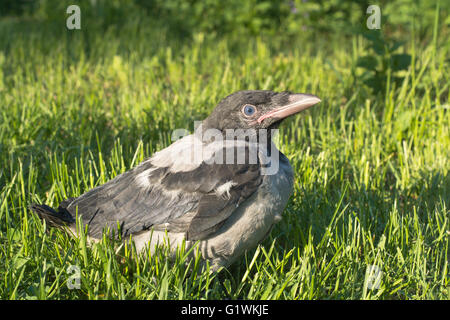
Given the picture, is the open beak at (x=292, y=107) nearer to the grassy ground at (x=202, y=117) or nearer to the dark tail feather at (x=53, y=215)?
the grassy ground at (x=202, y=117)

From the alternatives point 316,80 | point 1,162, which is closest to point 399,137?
point 316,80

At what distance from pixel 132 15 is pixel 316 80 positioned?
3390mm

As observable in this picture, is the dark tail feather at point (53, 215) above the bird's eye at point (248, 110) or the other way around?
the other way around

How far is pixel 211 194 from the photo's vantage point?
258 cm

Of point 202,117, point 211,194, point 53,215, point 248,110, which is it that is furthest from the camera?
point 202,117

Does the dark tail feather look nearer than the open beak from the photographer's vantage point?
Yes

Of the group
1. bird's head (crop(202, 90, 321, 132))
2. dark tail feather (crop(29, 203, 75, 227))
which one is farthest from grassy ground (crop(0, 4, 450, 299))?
bird's head (crop(202, 90, 321, 132))

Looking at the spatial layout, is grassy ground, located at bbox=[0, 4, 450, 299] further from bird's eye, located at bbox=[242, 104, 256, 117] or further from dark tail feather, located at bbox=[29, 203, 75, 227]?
bird's eye, located at bbox=[242, 104, 256, 117]

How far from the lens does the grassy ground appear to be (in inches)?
102

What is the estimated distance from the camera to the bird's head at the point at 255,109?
279 cm


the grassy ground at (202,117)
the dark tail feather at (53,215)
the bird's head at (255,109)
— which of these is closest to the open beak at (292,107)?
the bird's head at (255,109)

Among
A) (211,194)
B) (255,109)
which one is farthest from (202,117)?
(211,194)

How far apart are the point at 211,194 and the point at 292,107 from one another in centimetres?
63

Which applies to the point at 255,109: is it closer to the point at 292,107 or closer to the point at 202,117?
the point at 292,107
